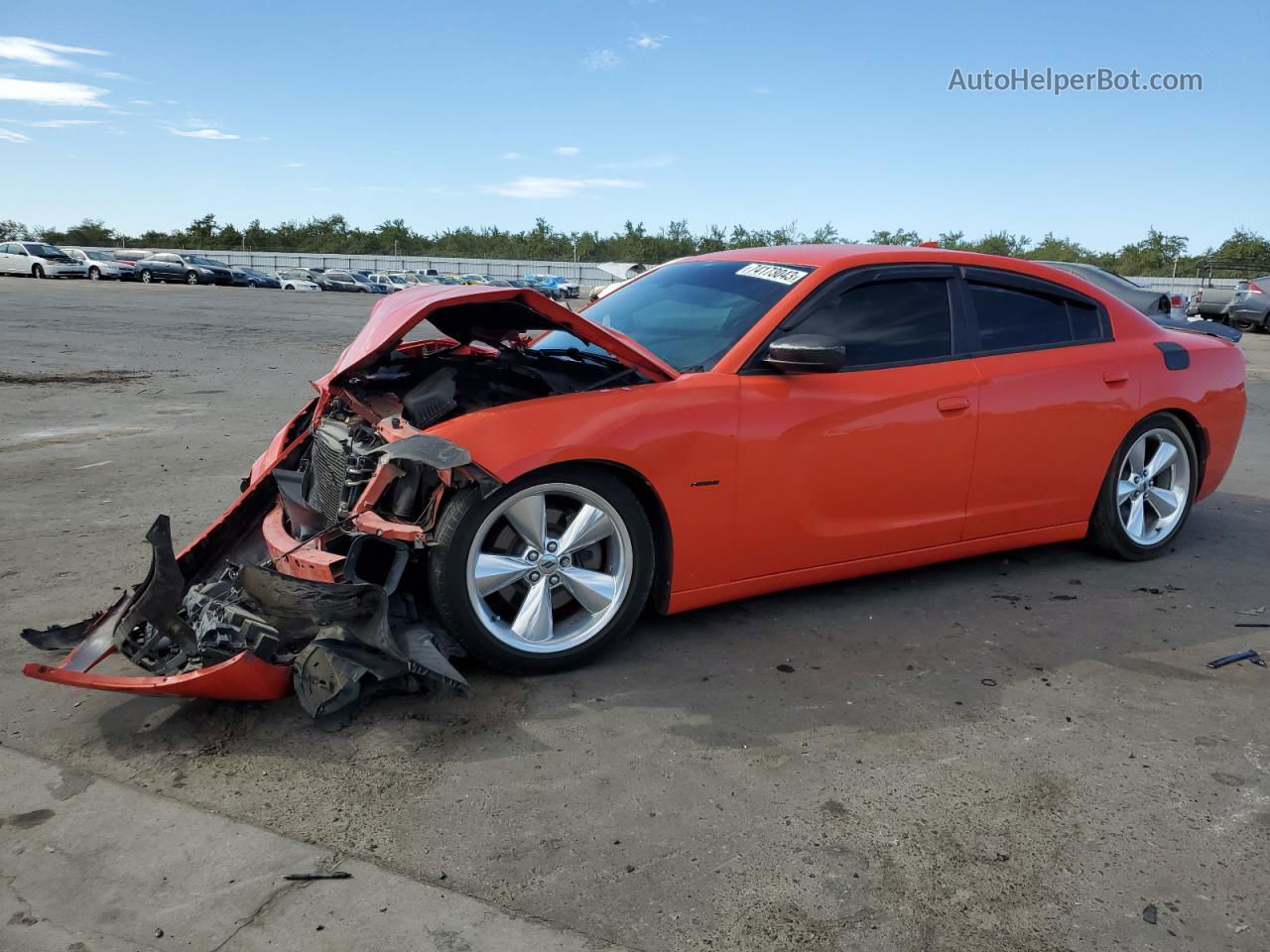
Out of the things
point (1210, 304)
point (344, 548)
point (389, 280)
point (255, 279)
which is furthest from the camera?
point (389, 280)

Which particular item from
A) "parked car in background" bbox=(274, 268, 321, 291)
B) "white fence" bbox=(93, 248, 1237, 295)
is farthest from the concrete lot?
"white fence" bbox=(93, 248, 1237, 295)

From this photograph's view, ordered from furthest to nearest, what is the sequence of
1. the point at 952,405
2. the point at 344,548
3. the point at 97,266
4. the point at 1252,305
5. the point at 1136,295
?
the point at 97,266 → the point at 1252,305 → the point at 1136,295 → the point at 952,405 → the point at 344,548

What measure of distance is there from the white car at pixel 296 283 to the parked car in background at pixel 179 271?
469 cm

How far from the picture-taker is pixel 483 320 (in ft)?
13.8

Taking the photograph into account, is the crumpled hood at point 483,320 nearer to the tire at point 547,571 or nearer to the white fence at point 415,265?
the tire at point 547,571

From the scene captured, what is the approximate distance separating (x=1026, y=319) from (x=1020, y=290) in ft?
0.49

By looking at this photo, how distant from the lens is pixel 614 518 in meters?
3.67

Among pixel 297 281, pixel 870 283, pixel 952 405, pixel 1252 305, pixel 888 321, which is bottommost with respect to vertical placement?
pixel 952 405

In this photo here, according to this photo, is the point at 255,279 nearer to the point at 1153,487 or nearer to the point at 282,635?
the point at 1153,487

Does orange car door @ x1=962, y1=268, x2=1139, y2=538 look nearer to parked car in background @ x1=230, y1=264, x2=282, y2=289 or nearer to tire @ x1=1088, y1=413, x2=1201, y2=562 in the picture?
tire @ x1=1088, y1=413, x2=1201, y2=562

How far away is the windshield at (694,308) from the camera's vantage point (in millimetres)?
4148

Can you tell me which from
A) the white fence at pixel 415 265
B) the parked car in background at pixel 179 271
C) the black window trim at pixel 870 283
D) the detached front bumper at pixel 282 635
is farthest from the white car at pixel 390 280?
the detached front bumper at pixel 282 635

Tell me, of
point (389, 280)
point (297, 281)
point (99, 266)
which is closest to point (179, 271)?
point (99, 266)

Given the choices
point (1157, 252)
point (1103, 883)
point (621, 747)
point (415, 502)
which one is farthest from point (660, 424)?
point (1157, 252)
